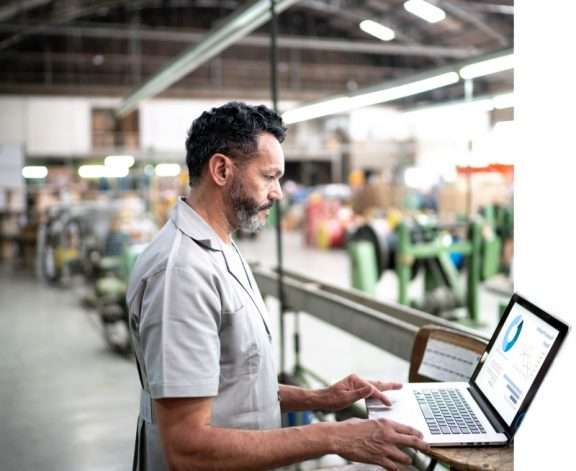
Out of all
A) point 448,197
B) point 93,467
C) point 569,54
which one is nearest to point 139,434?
point 569,54

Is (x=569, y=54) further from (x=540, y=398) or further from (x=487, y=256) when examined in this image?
(x=487, y=256)

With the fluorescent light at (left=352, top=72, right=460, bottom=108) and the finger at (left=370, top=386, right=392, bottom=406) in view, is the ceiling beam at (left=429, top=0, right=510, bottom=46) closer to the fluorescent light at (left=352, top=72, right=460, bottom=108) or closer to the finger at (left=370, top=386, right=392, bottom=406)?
the fluorescent light at (left=352, top=72, right=460, bottom=108)

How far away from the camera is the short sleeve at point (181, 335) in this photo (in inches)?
56.9

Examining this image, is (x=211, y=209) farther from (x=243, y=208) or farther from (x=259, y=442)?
(x=259, y=442)

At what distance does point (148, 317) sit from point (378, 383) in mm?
670

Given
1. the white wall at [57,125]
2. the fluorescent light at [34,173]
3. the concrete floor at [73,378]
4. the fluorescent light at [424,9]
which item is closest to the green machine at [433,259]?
the concrete floor at [73,378]

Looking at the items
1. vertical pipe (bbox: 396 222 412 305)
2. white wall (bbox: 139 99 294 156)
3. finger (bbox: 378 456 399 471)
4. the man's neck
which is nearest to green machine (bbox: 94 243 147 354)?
vertical pipe (bbox: 396 222 412 305)

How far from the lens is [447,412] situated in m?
1.60

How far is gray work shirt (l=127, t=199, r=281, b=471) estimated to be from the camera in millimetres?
1461

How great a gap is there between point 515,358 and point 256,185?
0.75m

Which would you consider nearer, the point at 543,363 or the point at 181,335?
the point at 543,363

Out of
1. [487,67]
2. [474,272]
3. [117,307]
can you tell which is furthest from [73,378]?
[487,67]

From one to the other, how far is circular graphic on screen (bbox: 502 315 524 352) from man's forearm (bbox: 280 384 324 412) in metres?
0.55

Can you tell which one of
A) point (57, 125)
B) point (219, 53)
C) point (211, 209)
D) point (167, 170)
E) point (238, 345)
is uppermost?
point (219, 53)
